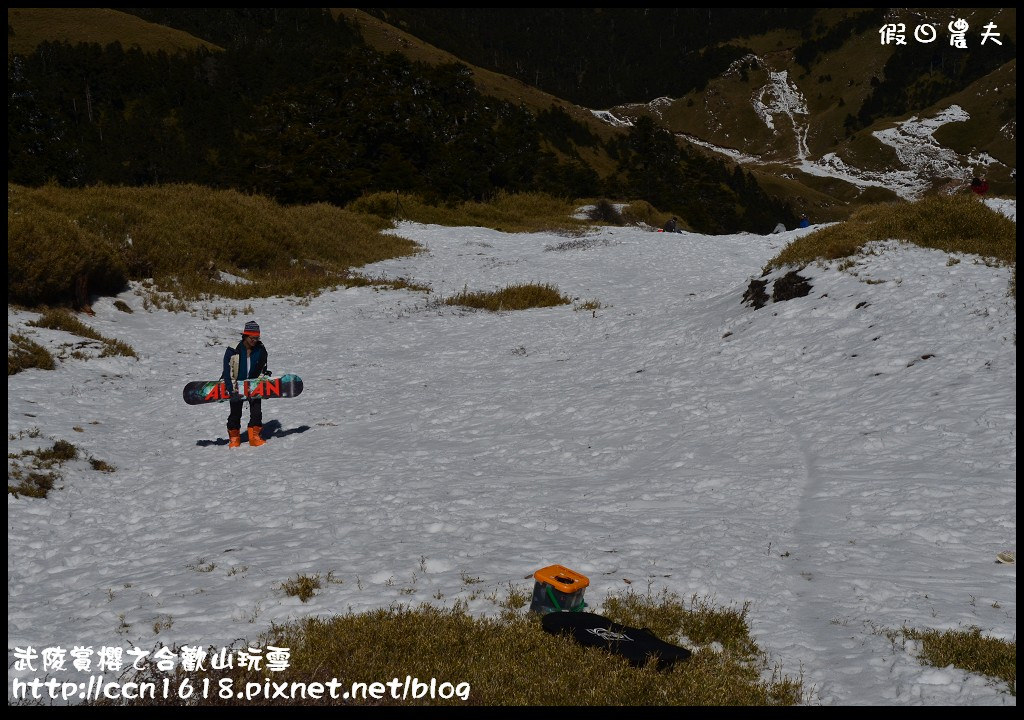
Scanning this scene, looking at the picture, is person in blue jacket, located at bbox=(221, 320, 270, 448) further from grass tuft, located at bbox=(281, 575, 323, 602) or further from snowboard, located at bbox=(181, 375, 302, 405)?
grass tuft, located at bbox=(281, 575, 323, 602)

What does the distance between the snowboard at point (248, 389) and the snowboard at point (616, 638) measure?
8.98m

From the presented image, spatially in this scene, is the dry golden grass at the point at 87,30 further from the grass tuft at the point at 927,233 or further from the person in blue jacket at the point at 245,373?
the person in blue jacket at the point at 245,373

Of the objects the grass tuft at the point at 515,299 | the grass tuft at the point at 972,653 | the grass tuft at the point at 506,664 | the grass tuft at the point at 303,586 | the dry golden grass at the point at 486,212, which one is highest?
the dry golden grass at the point at 486,212

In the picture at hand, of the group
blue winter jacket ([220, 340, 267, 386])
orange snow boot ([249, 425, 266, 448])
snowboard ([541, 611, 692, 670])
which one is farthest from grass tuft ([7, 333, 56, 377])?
snowboard ([541, 611, 692, 670])

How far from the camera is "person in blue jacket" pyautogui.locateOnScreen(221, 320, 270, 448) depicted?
41.4 feet

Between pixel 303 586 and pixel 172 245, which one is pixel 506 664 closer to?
pixel 303 586

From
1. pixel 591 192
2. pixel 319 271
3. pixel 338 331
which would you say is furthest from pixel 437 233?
pixel 591 192

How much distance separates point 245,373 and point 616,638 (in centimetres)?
991

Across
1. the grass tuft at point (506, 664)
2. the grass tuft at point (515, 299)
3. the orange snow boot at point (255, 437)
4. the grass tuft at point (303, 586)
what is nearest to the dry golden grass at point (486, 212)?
the grass tuft at point (515, 299)

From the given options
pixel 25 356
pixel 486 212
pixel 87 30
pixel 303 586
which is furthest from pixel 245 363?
pixel 87 30

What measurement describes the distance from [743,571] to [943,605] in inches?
62.9

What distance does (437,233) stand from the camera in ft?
144

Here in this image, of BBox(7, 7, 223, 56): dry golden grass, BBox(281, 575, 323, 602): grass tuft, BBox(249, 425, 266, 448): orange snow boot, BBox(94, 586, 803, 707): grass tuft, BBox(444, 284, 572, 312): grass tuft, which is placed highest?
BBox(7, 7, 223, 56): dry golden grass

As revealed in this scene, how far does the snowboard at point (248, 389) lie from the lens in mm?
12906
